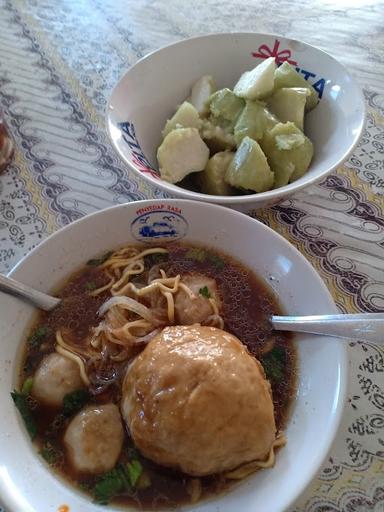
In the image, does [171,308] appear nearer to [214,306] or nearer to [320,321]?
[214,306]

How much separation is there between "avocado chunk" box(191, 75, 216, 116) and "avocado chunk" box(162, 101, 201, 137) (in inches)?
2.5

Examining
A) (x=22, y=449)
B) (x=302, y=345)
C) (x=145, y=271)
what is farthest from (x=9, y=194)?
(x=302, y=345)

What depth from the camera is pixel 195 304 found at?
3.64 feet

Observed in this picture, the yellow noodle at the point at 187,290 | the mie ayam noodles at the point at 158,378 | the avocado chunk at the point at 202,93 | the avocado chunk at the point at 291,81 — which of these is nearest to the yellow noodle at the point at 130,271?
the mie ayam noodles at the point at 158,378

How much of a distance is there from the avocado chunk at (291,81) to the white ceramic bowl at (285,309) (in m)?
0.51

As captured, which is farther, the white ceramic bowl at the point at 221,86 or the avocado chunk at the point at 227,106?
the avocado chunk at the point at 227,106

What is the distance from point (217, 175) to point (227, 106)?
23 cm

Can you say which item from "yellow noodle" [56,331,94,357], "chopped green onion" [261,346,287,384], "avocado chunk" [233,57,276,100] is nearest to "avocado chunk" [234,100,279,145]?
"avocado chunk" [233,57,276,100]

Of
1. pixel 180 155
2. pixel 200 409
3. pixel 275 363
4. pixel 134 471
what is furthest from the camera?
pixel 180 155

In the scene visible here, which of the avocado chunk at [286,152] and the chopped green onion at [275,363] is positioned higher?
the avocado chunk at [286,152]

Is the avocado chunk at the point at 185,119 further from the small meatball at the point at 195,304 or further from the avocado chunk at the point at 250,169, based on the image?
the small meatball at the point at 195,304

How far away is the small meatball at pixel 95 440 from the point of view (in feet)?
3.07

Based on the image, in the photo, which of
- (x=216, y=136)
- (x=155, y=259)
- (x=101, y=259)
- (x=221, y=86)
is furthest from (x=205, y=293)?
(x=221, y=86)

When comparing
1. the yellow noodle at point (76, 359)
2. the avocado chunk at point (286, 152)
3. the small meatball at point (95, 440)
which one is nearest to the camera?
the small meatball at point (95, 440)
